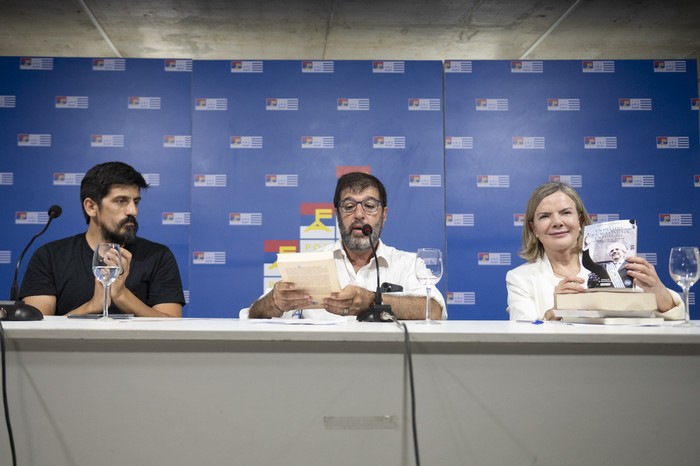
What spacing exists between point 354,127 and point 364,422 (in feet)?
10.3

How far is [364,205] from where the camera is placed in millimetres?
2678

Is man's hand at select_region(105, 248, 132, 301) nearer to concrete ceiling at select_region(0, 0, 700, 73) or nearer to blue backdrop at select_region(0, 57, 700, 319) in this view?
blue backdrop at select_region(0, 57, 700, 319)

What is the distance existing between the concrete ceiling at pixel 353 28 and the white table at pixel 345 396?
3.79m

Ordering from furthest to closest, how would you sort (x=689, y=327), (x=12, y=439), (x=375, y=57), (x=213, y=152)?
(x=375, y=57) < (x=213, y=152) < (x=689, y=327) < (x=12, y=439)

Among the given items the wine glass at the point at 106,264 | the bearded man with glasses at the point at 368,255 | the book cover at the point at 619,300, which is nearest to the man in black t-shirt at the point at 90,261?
the bearded man with glasses at the point at 368,255

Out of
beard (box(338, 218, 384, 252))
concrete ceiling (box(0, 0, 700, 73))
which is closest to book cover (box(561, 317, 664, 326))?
beard (box(338, 218, 384, 252))

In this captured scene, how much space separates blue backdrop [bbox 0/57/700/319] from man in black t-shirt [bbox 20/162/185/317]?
1301mm

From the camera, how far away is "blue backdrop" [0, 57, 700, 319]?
4.18m

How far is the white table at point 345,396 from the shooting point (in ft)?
4.66

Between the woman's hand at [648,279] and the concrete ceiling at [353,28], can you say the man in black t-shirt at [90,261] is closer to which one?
the woman's hand at [648,279]

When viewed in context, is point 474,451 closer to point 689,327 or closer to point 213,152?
point 689,327

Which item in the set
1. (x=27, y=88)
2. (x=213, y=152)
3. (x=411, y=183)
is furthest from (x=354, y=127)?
(x=27, y=88)

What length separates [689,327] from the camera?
1.63 meters

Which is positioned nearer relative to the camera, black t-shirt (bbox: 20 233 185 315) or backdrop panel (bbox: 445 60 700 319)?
black t-shirt (bbox: 20 233 185 315)
